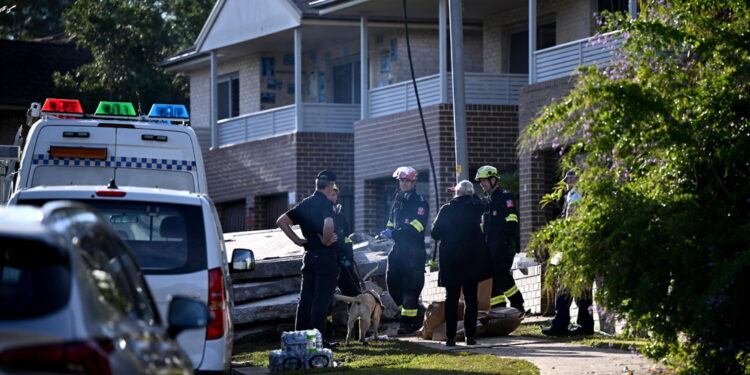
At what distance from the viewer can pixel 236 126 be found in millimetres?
31516

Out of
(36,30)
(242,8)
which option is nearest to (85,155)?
(242,8)

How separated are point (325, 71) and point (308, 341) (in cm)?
1950

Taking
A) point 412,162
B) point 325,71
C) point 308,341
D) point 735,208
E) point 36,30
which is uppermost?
point 36,30

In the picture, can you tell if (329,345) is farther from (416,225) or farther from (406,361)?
(416,225)

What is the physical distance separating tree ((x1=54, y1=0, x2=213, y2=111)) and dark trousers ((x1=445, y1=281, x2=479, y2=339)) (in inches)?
935

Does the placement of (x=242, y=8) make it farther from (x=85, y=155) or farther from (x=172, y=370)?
(x=172, y=370)

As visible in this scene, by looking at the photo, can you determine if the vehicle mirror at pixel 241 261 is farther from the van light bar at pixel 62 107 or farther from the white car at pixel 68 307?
the white car at pixel 68 307

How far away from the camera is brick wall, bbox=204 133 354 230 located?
28734 millimetres

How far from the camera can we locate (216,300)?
8609mm

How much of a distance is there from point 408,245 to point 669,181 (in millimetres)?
5446

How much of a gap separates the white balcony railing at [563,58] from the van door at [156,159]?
10728 millimetres

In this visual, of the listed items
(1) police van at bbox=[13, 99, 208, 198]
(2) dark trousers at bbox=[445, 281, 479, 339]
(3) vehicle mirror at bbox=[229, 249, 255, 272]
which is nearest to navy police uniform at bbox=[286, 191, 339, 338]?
(2) dark trousers at bbox=[445, 281, 479, 339]

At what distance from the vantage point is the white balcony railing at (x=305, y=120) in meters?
28.9

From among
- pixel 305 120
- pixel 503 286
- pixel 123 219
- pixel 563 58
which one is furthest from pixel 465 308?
pixel 305 120
